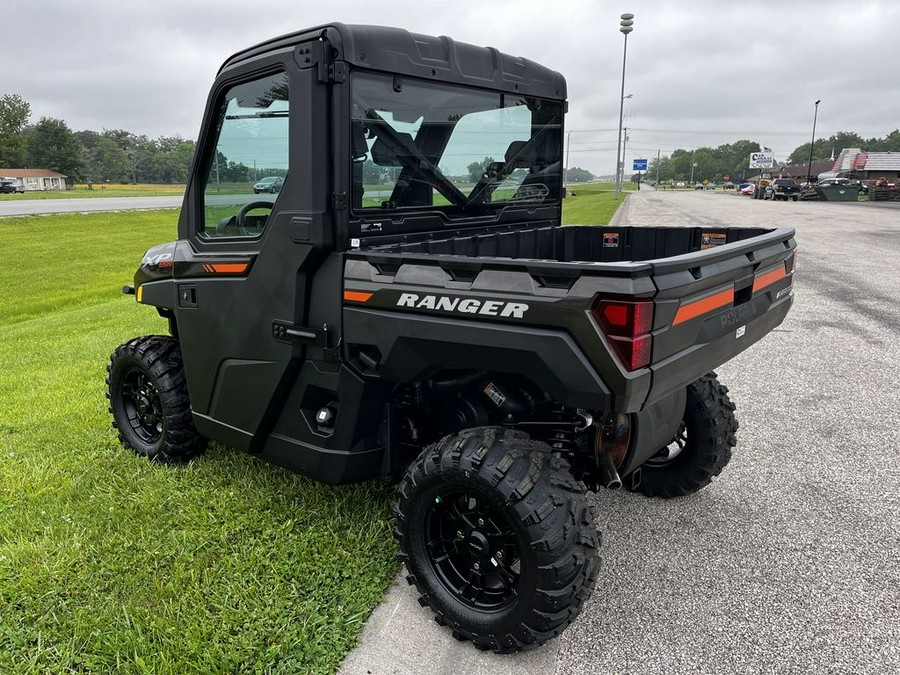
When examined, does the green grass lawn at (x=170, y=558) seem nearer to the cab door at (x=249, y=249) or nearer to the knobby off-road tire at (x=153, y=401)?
the knobby off-road tire at (x=153, y=401)

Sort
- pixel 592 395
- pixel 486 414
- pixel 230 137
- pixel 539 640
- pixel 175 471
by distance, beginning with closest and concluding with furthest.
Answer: pixel 592 395, pixel 539 640, pixel 486 414, pixel 230 137, pixel 175 471

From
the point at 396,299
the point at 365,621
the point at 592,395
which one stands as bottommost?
the point at 365,621

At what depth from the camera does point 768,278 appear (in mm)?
3086

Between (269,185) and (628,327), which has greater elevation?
(269,185)

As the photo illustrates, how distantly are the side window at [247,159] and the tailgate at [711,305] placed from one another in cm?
169

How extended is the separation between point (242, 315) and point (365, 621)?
4.86 feet

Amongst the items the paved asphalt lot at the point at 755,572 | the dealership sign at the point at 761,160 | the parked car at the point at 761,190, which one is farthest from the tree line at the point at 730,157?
the paved asphalt lot at the point at 755,572

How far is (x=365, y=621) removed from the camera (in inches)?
107

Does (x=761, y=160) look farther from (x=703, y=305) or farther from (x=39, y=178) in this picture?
(x=703, y=305)

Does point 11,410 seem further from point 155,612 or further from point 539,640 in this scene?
point 539,640

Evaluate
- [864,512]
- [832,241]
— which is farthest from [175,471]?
[832,241]

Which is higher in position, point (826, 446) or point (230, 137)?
point (230, 137)

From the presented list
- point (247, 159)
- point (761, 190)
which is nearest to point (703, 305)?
point (247, 159)

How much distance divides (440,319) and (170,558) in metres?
1.70
